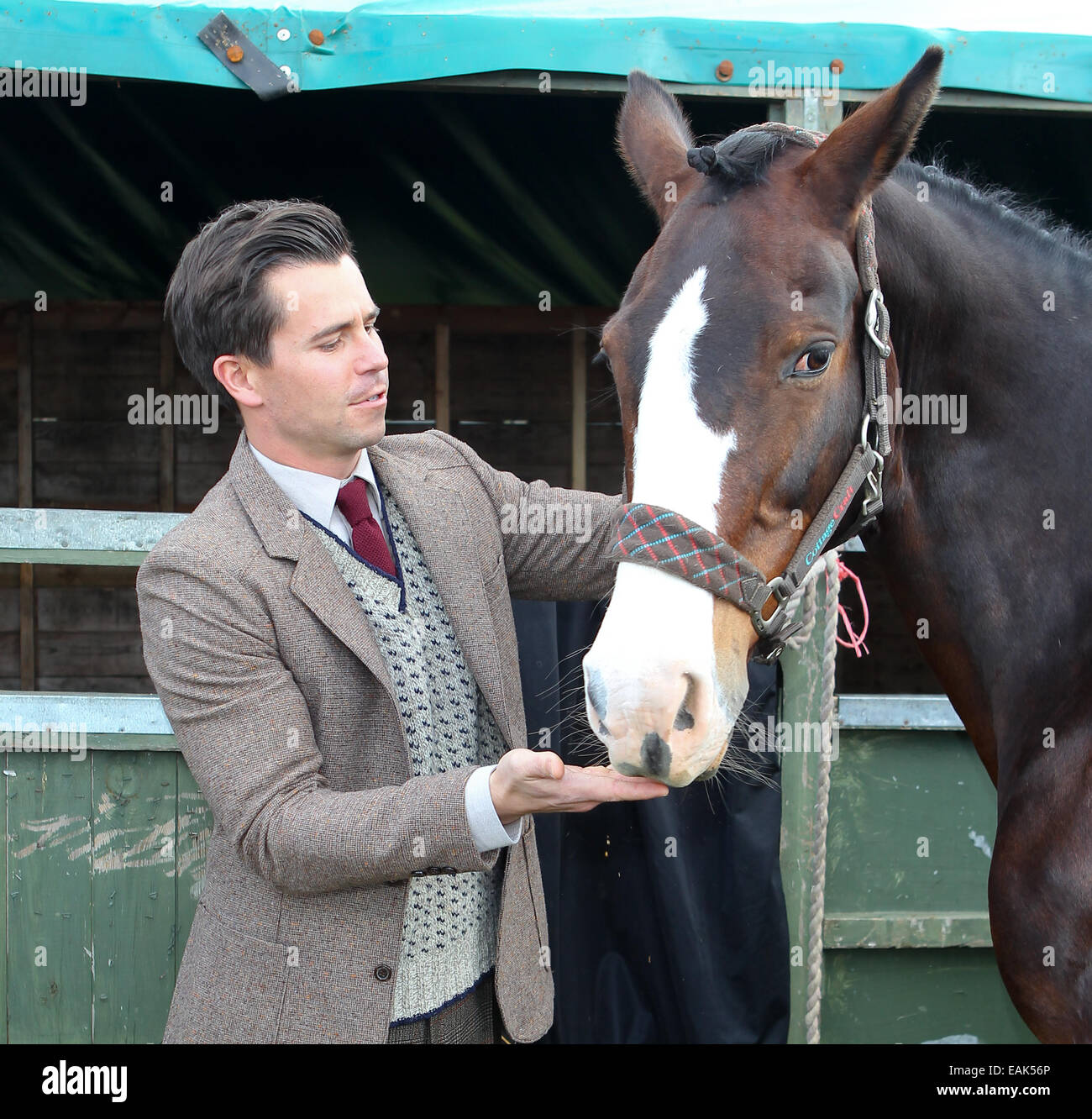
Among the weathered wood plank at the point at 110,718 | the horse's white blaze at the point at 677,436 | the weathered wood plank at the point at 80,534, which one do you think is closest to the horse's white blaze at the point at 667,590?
the horse's white blaze at the point at 677,436

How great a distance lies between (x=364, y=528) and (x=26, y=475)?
16.8ft

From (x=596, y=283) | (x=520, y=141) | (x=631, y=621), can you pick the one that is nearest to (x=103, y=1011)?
(x=631, y=621)

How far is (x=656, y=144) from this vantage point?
1737mm

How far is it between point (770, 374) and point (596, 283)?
10.6 feet

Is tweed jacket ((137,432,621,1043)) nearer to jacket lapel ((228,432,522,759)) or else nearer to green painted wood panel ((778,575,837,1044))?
jacket lapel ((228,432,522,759))

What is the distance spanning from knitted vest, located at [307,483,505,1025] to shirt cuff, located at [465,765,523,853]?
26cm

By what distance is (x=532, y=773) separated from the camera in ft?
4.45

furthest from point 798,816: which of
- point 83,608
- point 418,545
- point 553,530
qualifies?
Answer: point 83,608

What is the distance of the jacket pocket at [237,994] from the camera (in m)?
1.58

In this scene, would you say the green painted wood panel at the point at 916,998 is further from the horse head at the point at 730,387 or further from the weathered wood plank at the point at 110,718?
the weathered wood plank at the point at 110,718

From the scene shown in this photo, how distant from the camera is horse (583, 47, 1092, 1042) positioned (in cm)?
133

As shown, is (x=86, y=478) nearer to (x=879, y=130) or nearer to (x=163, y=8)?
(x=163, y=8)

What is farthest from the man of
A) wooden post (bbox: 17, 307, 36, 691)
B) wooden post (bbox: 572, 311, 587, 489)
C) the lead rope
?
wooden post (bbox: 17, 307, 36, 691)

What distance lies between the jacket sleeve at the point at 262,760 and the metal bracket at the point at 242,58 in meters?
1.22
